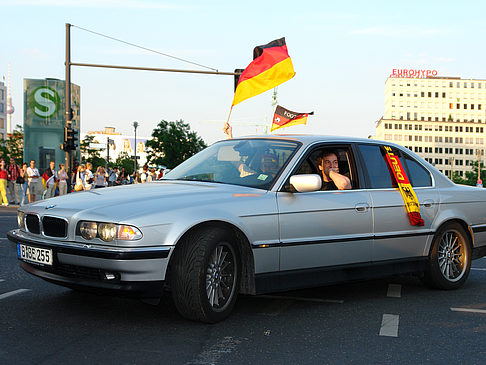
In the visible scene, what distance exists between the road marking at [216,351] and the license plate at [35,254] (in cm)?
142

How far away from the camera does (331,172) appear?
6090 mm

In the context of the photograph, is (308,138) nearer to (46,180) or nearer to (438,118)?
(46,180)

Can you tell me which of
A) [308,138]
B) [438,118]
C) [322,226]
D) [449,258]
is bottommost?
[449,258]

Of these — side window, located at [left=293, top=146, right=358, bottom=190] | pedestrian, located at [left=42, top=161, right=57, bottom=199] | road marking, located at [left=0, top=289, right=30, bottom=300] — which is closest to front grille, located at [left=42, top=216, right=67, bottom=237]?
road marking, located at [left=0, top=289, right=30, bottom=300]

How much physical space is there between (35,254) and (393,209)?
329cm

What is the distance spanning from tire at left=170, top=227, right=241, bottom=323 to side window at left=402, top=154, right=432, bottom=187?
255cm

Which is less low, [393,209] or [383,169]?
[383,169]

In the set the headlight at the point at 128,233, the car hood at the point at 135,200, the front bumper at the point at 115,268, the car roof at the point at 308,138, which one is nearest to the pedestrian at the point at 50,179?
the car roof at the point at 308,138

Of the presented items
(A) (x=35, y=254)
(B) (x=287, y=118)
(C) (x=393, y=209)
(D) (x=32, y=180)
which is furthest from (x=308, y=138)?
(D) (x=32, y=180)

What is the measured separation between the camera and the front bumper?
14.6ft

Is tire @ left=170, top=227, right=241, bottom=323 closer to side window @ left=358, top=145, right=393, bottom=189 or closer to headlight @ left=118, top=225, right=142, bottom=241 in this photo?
headlight @ left=118, top=225, right=142, bottom=241

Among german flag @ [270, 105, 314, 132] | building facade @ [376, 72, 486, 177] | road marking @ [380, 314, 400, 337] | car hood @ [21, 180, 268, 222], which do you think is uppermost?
building facade @ [376, 72, 486, 177]

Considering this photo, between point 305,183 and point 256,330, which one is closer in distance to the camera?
point 256,330

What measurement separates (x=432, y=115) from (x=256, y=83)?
170m
